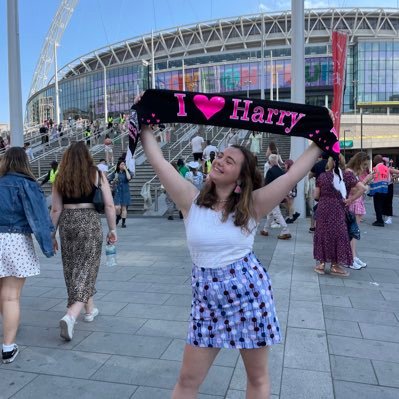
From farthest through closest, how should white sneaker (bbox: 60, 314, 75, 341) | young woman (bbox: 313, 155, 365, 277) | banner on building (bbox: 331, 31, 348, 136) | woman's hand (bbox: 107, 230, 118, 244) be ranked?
banner on building (bbox: 331, 31, 348, 136) → young woman (bbox: 313, 155, 365, 277) → woman's hand (bbox: 107, 230, 118, 244) → white sneaker (bbox: 60, 314, 75, 341)

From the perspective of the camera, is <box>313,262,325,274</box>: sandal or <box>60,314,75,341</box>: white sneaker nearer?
<box>60,314,75,341</box>: white sneaker

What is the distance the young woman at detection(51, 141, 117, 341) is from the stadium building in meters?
55.2

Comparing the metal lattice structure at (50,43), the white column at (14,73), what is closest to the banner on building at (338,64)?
the white column at (14,73)

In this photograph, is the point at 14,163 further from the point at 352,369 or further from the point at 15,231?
the point at 352,369

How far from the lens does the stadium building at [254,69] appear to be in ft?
225

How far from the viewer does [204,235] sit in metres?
2.26

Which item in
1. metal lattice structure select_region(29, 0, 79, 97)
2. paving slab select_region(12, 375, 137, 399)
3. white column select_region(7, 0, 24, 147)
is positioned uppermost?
metal lattice structure select_region(29, 0, 79, 97)

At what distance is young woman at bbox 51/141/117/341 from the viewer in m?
4.13

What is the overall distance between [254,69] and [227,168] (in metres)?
74.2

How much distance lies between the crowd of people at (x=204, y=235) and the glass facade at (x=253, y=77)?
62940 mm

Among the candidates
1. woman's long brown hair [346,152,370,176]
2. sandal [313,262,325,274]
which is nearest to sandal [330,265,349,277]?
sandal [313,262,325,274]

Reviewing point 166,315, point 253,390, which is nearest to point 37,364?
point 166,315

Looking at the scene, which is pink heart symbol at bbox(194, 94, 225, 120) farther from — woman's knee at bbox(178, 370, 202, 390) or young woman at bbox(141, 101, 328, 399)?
woman's knee at bbox(178, 370, 202, 390)

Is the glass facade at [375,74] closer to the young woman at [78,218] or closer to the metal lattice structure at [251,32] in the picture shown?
the metal lattice structure at [251,32]
